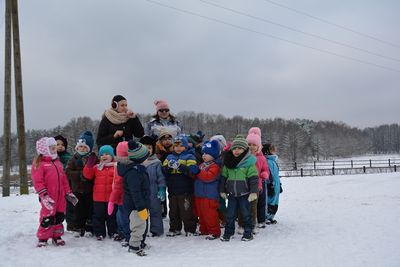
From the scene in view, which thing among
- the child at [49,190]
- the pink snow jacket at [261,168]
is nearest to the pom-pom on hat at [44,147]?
the child at [49,190]

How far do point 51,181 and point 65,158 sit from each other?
1166 millimetres

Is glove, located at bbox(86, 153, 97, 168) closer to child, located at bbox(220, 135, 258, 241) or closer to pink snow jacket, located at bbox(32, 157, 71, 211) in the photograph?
pink snow jacket, located at bbox(32, 157, 71, 211)

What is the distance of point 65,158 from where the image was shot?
677 cm

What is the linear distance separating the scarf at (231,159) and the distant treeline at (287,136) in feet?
204

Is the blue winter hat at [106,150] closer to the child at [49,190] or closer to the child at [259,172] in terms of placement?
the child at [49,190]

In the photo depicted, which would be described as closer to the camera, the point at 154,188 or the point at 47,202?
the point at 47,202

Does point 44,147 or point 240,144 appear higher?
point 44,147

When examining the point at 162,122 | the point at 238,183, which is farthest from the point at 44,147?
the point at 238,183

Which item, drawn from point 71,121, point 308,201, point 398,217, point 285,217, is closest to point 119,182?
point 285,217

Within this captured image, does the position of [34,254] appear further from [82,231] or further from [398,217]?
[398,217]

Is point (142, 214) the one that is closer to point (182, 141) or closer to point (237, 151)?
point (182, 141)

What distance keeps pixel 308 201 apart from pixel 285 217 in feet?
9.23

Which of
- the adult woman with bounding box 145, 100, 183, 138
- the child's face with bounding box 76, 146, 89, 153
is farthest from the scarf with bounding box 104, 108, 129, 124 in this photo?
the adult woman with bounding box 145, 100, 183, 138

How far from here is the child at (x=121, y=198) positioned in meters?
5.52
